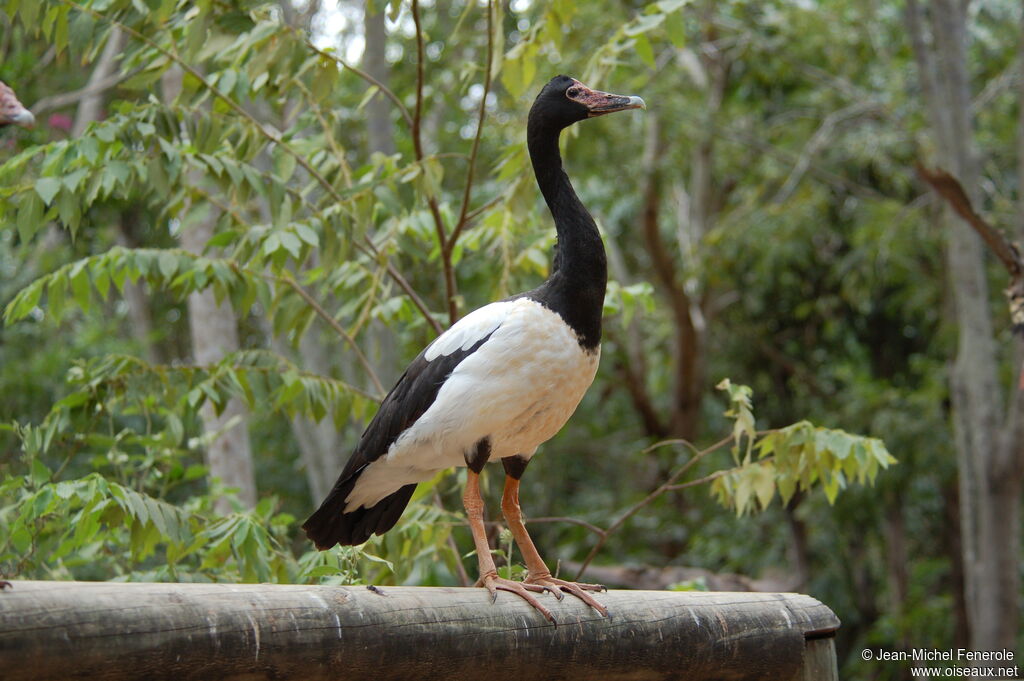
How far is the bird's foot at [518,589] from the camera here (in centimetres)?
265

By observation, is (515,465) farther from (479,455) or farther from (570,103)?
(570,103)

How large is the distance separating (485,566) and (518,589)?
22 cm

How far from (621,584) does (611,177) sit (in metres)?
4.77

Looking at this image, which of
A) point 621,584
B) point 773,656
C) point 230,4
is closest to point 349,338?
point 230,4

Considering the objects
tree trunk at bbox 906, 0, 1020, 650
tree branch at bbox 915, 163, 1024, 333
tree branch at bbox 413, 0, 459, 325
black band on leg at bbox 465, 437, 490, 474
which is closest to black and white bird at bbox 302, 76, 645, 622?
black band on leg at bbox 465, 437, 490, 474

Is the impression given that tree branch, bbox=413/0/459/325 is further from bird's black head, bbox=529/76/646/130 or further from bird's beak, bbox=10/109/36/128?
bird's beak, bbox=10/109/36/128

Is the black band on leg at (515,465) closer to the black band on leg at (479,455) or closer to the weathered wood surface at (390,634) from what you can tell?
the black band on leg at (479,455)

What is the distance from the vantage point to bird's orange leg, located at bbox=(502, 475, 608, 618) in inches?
111

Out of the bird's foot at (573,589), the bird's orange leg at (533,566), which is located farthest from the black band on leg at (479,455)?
the bird's foot at (573,589)

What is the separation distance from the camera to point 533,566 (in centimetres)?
315

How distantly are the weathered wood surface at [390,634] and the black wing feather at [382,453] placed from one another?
0.74 meters

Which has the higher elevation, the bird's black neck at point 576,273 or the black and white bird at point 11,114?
the black and white bird at point 11,114

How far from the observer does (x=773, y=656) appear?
308cm

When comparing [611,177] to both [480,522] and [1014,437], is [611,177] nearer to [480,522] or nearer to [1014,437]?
[1014,437]
